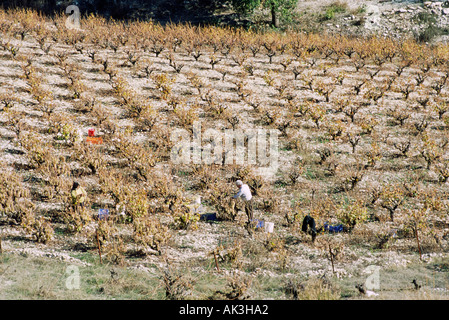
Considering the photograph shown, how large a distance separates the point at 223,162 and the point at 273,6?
1747cm

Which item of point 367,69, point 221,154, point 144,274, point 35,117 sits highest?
point 367,69

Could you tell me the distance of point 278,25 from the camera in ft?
90.5

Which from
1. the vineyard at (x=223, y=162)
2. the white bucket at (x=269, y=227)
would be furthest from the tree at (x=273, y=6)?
the white bucket at (x=269, y=227)

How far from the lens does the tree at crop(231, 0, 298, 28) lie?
25.3 m

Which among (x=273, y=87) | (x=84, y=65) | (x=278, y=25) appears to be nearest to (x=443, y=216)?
(x=273, y=87)

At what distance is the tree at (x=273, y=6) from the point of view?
25.3 m

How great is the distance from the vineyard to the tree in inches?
158

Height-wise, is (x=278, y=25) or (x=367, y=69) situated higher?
(x=278, y=25)

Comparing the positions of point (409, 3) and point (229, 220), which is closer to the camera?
point (229, 220)

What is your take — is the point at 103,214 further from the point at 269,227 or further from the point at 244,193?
the point at 269,227

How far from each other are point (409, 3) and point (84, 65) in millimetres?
24460
